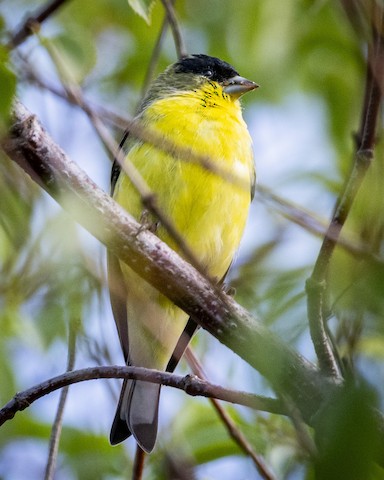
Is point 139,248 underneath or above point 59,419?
above

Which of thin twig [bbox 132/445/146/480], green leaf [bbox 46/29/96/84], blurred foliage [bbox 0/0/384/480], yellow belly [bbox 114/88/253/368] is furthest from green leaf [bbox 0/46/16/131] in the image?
yellow belly [bbox 114/88/253/368]

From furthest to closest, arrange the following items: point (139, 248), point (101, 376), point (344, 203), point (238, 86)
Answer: point (238, 86)
point (139, 248)
point (101, 376)
point (344, 203)

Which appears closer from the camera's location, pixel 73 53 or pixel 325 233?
pixel 325 233

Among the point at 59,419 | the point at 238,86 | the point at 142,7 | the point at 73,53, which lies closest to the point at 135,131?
the point at 142,7

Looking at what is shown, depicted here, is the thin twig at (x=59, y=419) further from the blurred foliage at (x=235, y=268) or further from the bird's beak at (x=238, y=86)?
the bird's beak at (x=238, y=86)

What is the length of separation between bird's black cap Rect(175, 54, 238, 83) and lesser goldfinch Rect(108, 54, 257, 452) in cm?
9

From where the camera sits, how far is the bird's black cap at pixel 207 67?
4156 mm

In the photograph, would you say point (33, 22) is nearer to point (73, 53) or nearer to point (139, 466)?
point (73, 53)

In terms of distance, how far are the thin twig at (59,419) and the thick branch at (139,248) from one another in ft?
0.91

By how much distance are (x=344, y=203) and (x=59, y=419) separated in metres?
1.06

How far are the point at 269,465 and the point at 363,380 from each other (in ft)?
6.38

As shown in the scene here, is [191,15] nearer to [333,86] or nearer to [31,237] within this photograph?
[333,86]

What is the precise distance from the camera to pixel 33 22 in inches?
123

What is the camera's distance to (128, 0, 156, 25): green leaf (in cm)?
227
